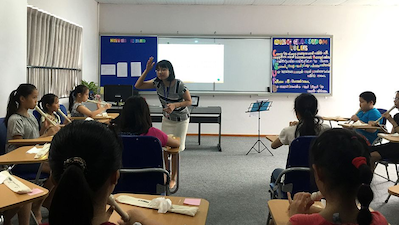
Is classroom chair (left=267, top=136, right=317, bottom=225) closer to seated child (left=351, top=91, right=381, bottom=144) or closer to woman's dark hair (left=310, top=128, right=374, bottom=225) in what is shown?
woman's dark hair (left=310, top=128, right=374, bottom=225)

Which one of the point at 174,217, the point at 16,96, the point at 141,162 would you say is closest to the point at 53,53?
the point at 16,96

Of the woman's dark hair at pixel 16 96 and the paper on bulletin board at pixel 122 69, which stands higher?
the paper on bulletin board at pixel 122 69

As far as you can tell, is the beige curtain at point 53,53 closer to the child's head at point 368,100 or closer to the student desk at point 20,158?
the student desk at point 20,158

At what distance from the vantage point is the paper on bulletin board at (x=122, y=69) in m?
7.31

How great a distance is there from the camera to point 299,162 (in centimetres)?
230

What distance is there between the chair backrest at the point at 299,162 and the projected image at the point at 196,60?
5.02 m

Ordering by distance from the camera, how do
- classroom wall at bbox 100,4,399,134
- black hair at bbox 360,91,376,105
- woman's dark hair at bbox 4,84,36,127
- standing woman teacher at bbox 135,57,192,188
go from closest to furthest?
woman's dark hair at bbox 4,84,36,127, standing woman teacher at bbox 135,57,192,188, black hair at bbox 360,91,376,105, classroom wall at bbox 100,4,399,134

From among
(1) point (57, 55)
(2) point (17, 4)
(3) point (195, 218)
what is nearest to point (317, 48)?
(1) point (57, 55)

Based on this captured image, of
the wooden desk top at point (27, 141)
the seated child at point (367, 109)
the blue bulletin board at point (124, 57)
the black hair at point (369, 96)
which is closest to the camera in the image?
the wooden desk top at point (27, 141)

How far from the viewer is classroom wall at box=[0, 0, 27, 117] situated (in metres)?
3.38

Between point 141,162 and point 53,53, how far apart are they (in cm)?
374

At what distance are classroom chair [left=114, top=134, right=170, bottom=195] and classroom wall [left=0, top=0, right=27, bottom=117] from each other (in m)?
1.86

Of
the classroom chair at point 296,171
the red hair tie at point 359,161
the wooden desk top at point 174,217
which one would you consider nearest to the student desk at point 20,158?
the wooden desk top at point 174,217

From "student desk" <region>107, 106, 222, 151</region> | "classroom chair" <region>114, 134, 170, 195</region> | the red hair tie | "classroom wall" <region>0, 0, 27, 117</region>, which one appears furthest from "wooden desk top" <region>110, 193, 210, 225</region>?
"student desk" <region>107, 106, 222, 151</region>
